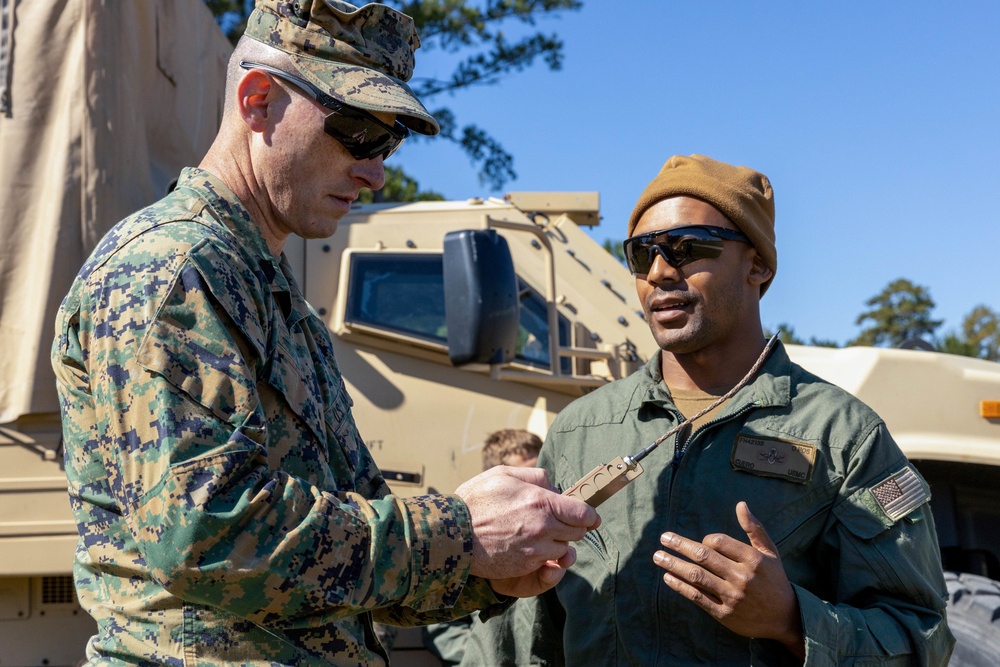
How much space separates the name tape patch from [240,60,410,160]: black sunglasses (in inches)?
36.9

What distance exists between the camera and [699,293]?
2281 millimetres

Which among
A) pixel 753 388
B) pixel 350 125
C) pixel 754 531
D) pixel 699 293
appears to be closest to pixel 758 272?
pixel 699 293

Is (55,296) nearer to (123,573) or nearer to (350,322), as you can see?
(350,322)

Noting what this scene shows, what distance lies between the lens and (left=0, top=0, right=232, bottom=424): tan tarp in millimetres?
3340

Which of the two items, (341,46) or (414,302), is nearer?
(341,46)

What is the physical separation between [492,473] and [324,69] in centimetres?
75

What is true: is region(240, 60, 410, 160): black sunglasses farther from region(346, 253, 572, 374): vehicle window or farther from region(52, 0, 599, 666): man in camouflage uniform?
region(346, 253, 572, 374): vehicle window

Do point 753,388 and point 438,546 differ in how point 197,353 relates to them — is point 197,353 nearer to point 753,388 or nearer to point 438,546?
point 438,546

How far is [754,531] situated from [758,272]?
754 millimetres

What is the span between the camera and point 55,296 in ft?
11.0

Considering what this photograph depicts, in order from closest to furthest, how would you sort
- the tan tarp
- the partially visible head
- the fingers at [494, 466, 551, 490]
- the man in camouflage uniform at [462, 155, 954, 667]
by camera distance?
1. the fingers at [494, 466, 551, 490]
2. the man in camouflage uniform at [462, 155, 954, 667]
3. the tan tarp
4. the partially visible head

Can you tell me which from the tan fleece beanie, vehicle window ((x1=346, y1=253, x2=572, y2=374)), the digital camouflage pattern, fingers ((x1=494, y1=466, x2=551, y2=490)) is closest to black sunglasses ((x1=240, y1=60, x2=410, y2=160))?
the digital camouflage pattern

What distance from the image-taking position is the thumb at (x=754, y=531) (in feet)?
5.85

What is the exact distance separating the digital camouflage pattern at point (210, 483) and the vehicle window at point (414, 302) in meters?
2.43
